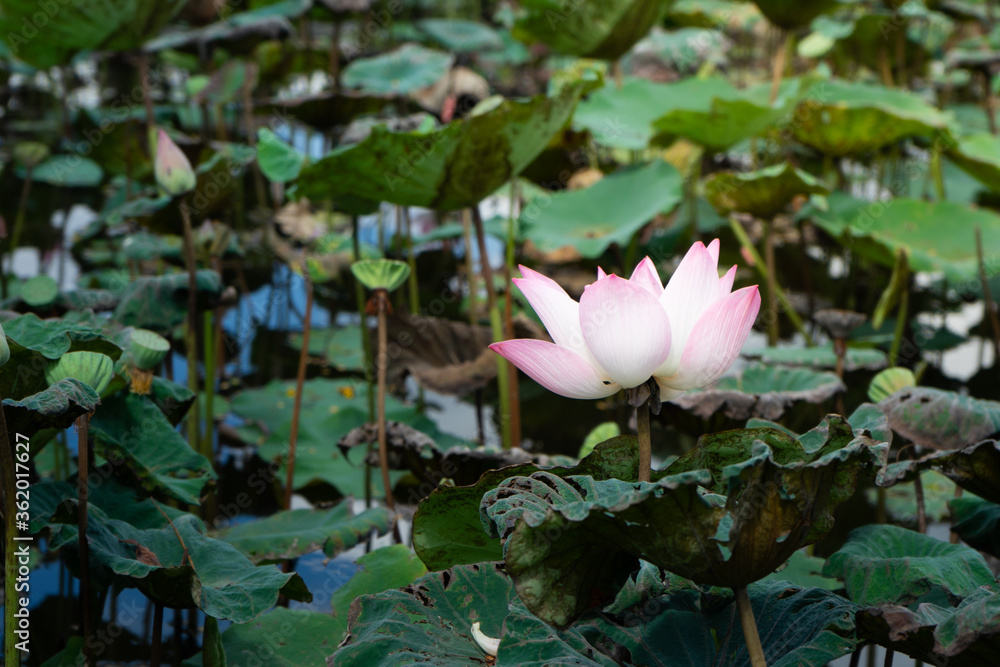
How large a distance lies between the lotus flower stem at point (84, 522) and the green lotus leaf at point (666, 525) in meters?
0.43

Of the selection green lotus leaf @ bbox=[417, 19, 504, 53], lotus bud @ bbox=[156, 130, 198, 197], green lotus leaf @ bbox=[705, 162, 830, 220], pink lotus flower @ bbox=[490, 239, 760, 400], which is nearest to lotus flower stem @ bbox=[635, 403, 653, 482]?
pink lotus flower @ bbox=[490, 239, 760, 400]

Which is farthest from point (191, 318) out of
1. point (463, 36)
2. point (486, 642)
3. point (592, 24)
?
point (463, 36)

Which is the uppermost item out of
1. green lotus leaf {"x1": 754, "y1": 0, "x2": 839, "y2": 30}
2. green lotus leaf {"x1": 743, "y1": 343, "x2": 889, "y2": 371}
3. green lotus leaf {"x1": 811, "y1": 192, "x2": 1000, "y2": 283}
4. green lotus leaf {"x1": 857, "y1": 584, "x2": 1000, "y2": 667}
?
green lotus leaf {"x1": 754, "y1": 0, "x2": 839, "y2": 30}

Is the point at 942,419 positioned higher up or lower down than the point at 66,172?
lower down

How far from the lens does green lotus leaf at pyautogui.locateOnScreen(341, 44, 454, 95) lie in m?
2.73

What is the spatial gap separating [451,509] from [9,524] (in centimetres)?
44

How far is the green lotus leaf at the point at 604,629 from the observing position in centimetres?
67

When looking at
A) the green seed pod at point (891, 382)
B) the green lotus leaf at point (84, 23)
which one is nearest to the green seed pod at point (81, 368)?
the green seed pod at point (891, 382)

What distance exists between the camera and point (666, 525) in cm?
60

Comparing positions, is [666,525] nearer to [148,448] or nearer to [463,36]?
[148,448]

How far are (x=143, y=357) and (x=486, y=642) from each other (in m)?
0.67

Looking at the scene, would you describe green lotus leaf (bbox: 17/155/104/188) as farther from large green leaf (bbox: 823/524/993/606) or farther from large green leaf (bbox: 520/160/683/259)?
large green leaf (bbox: 823/524/993/606)

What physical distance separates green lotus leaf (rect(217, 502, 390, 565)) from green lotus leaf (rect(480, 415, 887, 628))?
24.2 inches

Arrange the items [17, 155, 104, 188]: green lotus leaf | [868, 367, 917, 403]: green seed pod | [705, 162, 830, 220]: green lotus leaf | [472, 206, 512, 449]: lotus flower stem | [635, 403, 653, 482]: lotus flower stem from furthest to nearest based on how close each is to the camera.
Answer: [17, 155, 104, 188]: green lotus leaf
[705, 162, 830, 220]: green lotus leaf
[472, 206, 512, 449]: lotus flower stem
[868, 367, 917, 403]: green seed pod
[635, 403, 653, 482]: lotus flower stem
